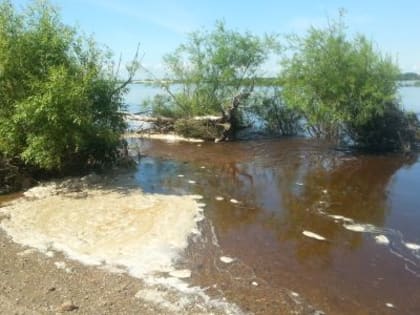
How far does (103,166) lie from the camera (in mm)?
15492

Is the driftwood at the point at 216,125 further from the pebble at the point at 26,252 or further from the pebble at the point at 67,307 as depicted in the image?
the pebble at the point at 67,307

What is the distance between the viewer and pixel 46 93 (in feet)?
40.1

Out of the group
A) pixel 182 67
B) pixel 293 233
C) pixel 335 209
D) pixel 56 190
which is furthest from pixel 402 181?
pixel 182 67

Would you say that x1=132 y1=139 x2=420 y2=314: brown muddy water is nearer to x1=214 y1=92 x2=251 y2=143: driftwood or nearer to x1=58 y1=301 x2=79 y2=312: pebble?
x1=58 y1=301 x2=79 y2=312: pebble

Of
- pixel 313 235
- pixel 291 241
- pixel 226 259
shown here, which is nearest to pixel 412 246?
pixel 313 235

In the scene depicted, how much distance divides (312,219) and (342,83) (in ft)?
33.2

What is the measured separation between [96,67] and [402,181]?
35.8 ft

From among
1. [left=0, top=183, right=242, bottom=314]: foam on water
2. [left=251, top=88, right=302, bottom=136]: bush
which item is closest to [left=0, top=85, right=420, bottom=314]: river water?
[left=0, top=183, right=242, bottom=314]: foam on water

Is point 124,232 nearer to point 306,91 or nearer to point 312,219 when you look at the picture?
point 312,219

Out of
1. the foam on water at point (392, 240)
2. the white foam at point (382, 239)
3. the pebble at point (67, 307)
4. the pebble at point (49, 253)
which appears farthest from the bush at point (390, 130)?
the pebble at point (67, 307)

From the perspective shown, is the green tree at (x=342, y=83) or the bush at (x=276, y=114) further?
the bush at (x=276, y=114)

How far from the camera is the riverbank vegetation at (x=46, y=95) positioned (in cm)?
1234

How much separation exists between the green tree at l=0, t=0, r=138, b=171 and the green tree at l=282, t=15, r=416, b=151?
33.8 ft

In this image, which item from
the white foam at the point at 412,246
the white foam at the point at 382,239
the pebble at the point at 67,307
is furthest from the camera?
the white foam at the point at 382,239
